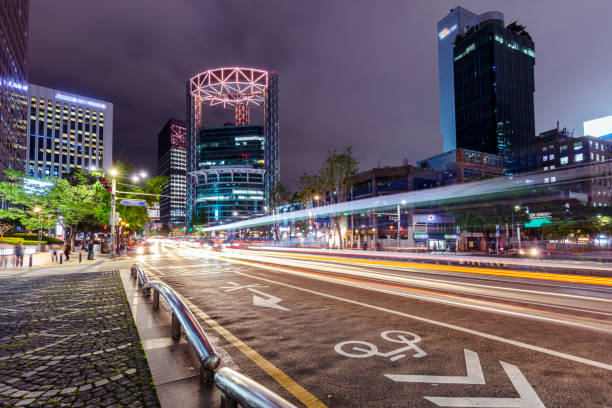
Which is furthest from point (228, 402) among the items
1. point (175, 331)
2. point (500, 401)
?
point (175, 331)

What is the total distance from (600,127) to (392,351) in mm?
145845

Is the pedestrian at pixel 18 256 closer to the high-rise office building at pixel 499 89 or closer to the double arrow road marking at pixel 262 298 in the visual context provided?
the double arrow road marking at pixel 262 298

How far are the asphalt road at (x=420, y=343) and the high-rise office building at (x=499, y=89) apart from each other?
181 meters

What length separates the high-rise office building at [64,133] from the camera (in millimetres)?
147625

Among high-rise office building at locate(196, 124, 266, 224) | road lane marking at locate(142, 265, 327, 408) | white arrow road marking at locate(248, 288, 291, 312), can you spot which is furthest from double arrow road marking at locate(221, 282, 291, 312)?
high-rise office building at locate(196, 124, 266, 224)

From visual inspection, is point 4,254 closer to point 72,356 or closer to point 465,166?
point 72,356

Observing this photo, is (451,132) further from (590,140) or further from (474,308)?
(474,308)

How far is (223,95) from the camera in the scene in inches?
5925

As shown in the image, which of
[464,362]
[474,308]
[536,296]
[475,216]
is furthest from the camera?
[475,216]

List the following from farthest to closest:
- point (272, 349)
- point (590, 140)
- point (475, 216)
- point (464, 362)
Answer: point (590, 140) < point (475, 216) < point (272, 349) < point (464, 362)

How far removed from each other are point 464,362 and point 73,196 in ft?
112

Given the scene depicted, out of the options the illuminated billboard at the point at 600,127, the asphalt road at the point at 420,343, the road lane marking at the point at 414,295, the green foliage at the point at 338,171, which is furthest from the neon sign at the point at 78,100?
the illuminated billboard at the point at 600,127

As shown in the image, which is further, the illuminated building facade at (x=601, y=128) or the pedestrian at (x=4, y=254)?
the illuminated building facade at (x=601, y=128)

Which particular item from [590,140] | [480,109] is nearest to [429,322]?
[590,140]
